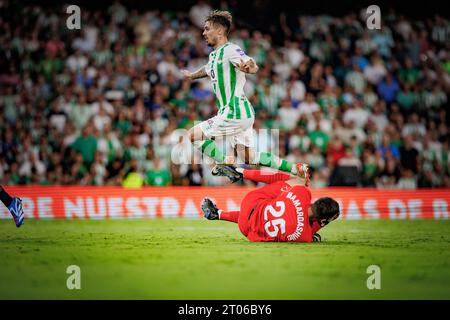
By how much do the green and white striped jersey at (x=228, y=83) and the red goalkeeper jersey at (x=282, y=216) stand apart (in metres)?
1.25

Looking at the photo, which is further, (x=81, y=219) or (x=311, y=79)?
(x=311, y=79)

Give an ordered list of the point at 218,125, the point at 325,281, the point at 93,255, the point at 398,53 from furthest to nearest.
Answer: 1. the point at 398,53
2. the point at 218,125
3. the point at 93,255
4. the point at 325,281

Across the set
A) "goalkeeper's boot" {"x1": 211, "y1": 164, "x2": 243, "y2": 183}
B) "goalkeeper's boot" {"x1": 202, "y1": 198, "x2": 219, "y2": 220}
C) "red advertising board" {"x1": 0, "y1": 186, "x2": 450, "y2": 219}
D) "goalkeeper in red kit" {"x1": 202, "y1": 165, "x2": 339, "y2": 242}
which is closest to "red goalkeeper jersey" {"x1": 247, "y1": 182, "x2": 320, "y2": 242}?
"goalkeeper in red kit" {"x1": 202, "y1": 165, "x2": 339, "y2": 242}

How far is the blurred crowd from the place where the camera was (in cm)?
1625

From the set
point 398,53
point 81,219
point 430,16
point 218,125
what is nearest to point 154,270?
point 218,125

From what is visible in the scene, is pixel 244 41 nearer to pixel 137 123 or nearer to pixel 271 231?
pixel 137 123

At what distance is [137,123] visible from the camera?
16.9 m

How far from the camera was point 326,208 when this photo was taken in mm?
8664

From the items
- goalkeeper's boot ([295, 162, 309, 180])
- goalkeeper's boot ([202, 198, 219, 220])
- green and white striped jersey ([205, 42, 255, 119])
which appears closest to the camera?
→ goalkeeper's boot ([202, 198, 219, 220])

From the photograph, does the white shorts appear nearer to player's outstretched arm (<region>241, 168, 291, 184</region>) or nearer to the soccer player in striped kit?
the soccer player in striped kit

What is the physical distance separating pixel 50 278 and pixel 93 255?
1.40 metres

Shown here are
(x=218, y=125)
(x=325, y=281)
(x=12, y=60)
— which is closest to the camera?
(x=325, y=281)

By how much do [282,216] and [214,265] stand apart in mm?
1482

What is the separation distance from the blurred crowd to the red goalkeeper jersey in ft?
21.4
